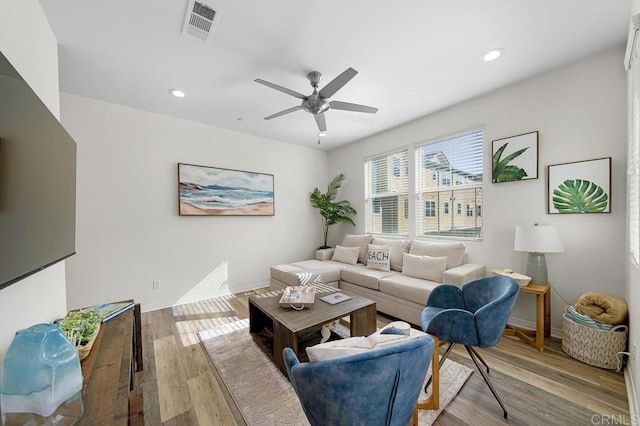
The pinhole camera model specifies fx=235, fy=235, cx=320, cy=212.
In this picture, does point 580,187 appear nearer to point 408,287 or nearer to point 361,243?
point 408,287

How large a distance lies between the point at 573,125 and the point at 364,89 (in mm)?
2053

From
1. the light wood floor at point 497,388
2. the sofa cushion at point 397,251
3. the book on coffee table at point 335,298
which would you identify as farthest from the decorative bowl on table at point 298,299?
the sofa cushion at point 397,251

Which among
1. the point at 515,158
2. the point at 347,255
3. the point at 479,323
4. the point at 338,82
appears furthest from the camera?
the point at 347,255

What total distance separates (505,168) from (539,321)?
1.59m

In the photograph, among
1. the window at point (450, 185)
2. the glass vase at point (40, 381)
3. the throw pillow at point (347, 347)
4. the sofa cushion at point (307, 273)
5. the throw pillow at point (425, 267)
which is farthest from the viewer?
the sofa cushion at point (307, 273)

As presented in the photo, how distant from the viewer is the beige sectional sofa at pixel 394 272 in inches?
103

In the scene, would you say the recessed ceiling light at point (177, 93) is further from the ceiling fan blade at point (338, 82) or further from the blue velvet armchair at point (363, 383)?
the blue velvet armchair at point (363, 383)

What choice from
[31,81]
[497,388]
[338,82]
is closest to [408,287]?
[497,388]

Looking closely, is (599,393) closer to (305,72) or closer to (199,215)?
(305,72)

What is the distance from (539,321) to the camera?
84.1 inches

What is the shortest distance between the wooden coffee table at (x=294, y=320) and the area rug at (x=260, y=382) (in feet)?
0.34

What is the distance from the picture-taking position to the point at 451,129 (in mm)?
3170

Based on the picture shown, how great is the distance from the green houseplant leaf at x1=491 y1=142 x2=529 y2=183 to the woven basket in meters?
1.45

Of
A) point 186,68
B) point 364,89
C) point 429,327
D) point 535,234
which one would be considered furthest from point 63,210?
point 535,234
